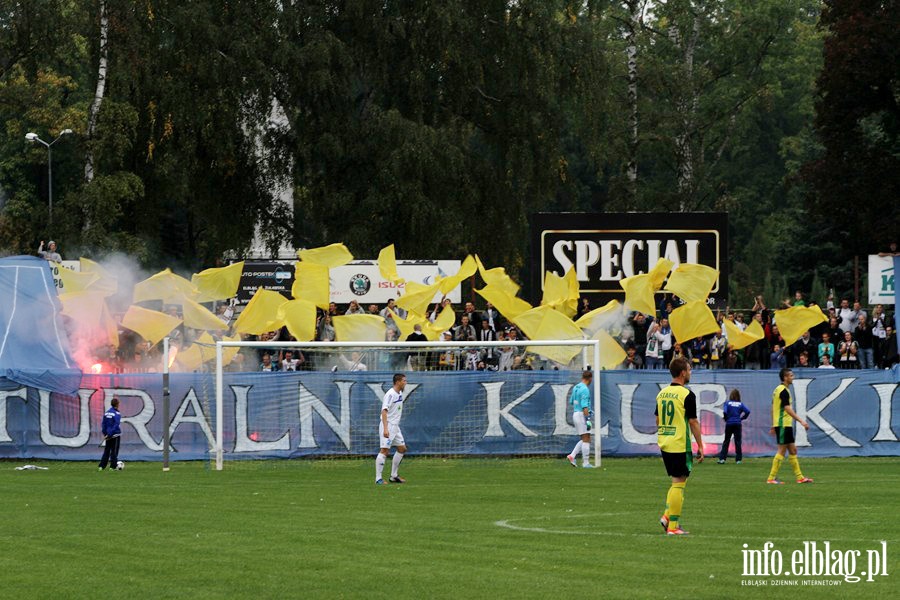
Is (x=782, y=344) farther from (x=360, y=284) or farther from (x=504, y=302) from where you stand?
(x=360, y=284)

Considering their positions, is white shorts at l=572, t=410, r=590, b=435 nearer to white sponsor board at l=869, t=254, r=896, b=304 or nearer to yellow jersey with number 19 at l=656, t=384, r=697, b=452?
yellow jersey with number 19 at l=656, t=384, r=697, b=452

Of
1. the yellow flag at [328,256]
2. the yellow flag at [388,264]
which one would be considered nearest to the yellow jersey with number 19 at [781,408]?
the yellow flag at [388,264]

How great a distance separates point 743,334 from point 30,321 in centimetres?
1540

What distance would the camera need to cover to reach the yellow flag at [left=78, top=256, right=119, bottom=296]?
1321 inches

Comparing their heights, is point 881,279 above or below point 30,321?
above

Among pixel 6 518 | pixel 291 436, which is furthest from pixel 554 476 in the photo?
pixel 6 518

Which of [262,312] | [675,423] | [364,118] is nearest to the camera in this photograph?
[675,423]

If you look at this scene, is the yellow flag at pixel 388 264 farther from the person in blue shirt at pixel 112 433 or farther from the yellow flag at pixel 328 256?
the person in blue shirt at pixel 112 433

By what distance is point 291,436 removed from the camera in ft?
102

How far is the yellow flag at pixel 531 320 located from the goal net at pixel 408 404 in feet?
1.36

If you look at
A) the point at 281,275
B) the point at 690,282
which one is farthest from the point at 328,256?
the point at 690,282

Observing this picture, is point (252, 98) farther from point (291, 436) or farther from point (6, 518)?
point (6, 518)

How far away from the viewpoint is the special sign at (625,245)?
34.0m

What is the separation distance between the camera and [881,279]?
39656mm
